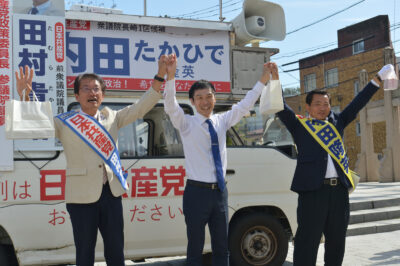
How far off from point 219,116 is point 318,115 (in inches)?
33.3

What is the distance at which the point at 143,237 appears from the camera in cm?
427

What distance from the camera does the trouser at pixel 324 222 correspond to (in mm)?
3447

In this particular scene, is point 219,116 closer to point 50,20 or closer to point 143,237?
point 143,237

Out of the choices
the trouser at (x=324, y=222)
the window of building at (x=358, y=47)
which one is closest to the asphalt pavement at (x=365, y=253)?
the trouser at (x=324, y=222)

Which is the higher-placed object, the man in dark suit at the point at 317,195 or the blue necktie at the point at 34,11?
the blue necktie at the point at 34,11

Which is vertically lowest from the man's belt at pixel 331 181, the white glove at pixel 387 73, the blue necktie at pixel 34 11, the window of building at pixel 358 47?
the man's belt at pixel 331 181

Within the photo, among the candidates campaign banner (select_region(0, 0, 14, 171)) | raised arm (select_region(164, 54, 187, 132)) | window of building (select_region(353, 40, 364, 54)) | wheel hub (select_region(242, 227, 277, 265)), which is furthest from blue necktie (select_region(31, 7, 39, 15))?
window of building (select_region(353, 40, 364, 54))

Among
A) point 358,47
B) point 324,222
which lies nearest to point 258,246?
point 324,222

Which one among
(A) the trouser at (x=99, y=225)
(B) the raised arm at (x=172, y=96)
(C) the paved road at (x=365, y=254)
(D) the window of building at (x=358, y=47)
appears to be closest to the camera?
(A) the trouser at (x=99, y=225)

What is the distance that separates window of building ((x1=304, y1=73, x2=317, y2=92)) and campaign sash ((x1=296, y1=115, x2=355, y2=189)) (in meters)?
26.7

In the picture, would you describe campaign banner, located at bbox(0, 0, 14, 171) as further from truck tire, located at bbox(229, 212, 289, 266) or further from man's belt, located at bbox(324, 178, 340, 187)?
man's belt, located at bbox(324, 178, 340, 187)

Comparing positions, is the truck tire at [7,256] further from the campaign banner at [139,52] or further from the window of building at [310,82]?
the window of building at [310,82]

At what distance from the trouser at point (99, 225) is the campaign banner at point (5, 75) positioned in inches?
46.5

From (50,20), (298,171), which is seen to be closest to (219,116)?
(298,171)
